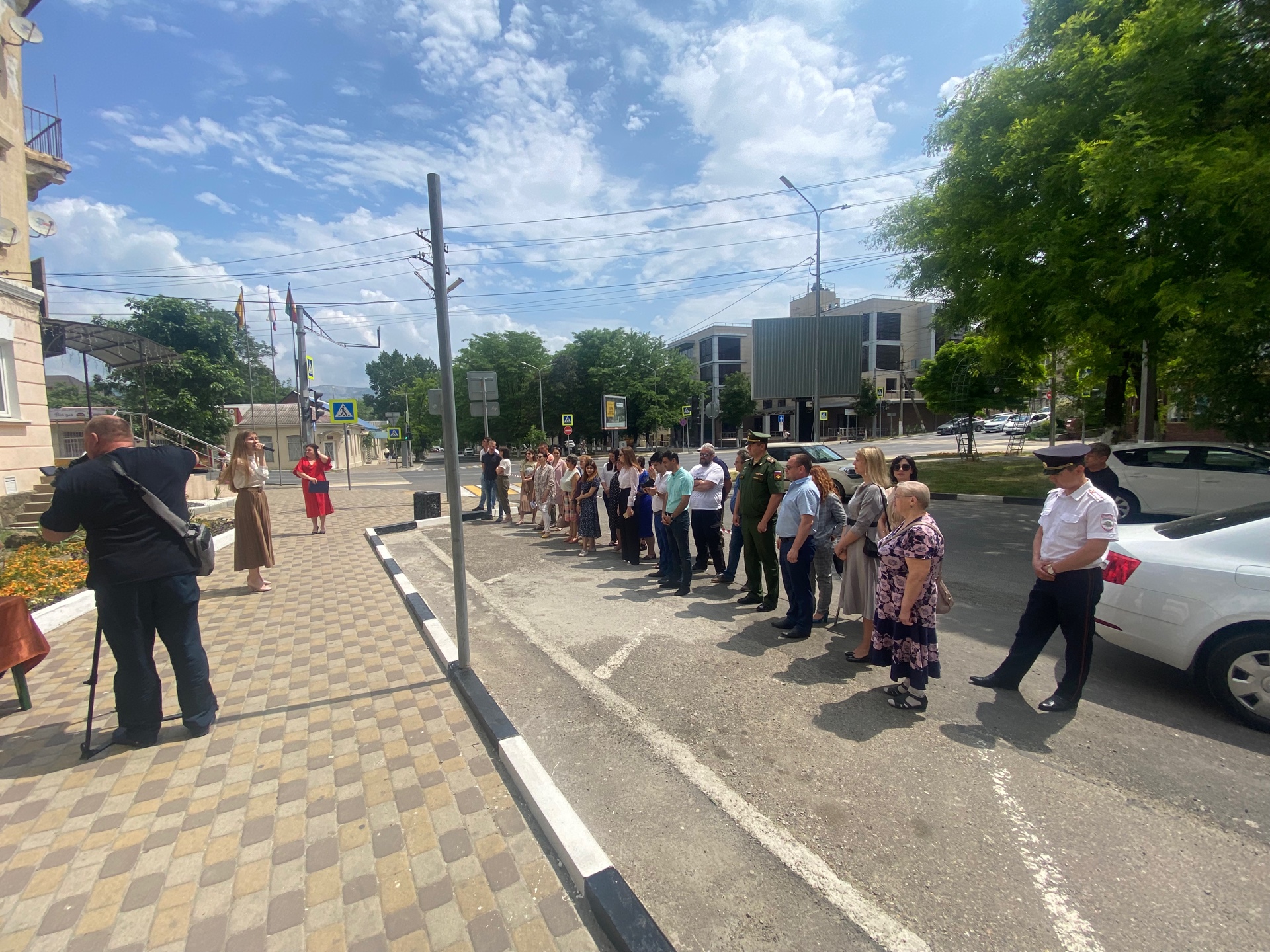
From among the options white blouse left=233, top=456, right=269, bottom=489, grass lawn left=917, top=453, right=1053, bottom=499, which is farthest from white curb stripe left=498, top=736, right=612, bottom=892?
grass lawn left=917, top=453, right=1053, bottom=499

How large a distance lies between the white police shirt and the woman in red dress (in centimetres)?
1091

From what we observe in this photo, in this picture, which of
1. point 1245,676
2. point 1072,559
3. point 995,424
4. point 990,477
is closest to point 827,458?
point 990,477

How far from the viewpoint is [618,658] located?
16.3 ft

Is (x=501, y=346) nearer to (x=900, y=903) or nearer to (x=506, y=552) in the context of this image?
(x=506, y=552)

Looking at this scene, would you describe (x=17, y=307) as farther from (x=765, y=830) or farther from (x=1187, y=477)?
(x=1187, y=477)

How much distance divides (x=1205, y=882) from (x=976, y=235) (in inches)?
391

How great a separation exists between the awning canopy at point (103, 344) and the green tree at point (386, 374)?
9344cm

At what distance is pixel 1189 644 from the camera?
12.4 feet

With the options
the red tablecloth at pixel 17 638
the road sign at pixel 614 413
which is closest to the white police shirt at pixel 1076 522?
the red tablecloth at pixel 17 638

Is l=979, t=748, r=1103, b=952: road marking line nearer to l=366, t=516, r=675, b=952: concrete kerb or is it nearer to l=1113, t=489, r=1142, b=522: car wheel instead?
l=366, t=516, r=675, b=952: concrete kerb

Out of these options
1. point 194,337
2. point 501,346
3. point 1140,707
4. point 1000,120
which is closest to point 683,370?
point 501,346

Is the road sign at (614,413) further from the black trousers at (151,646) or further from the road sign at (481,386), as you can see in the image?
the black trousers at (151,646)

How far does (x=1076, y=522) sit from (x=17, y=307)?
15.3m

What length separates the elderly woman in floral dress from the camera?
148 inches
